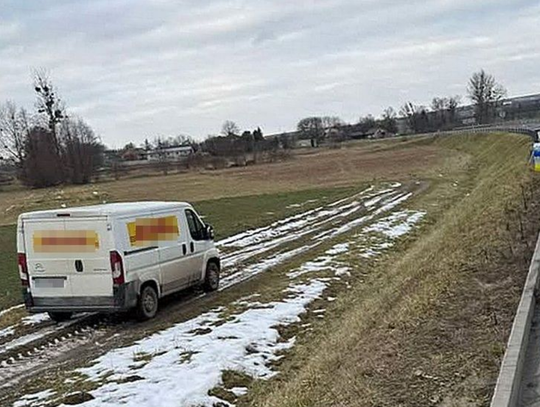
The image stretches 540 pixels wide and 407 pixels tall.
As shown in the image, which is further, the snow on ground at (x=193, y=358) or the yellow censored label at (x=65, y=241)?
the yellow censored label at (x=65, y=241)

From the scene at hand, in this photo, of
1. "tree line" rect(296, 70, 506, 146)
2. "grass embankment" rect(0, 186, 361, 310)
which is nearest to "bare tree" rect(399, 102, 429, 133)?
"tree line" rect(296, 70, 506, 146)

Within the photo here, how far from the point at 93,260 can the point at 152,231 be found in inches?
54.7

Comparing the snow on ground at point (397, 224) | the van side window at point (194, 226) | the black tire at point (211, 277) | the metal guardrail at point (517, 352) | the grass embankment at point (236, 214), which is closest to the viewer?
the metal guardrail at point (517, 352)

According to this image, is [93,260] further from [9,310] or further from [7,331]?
[9,310]

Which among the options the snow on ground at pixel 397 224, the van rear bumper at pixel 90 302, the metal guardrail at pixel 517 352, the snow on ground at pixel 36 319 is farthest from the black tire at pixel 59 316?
the snow on ground at pixel 397 224

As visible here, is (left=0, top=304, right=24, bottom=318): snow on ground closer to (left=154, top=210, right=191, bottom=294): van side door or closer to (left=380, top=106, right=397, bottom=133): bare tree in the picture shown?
(left=154, top=210, right=191, bottom=294): van side door

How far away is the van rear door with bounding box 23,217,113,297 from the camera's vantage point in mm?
11938

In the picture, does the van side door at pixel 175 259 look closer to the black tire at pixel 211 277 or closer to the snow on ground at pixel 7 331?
the black tire at pixel 211 277

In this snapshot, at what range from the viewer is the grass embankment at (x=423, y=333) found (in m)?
6.57

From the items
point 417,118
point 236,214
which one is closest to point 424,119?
point 417,118

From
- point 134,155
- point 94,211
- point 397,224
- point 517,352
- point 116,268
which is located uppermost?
point 134,155

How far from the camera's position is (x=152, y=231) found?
1301 centimetres

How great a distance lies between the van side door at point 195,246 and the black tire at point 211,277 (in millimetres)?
247

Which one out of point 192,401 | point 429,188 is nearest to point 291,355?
point 192,401
